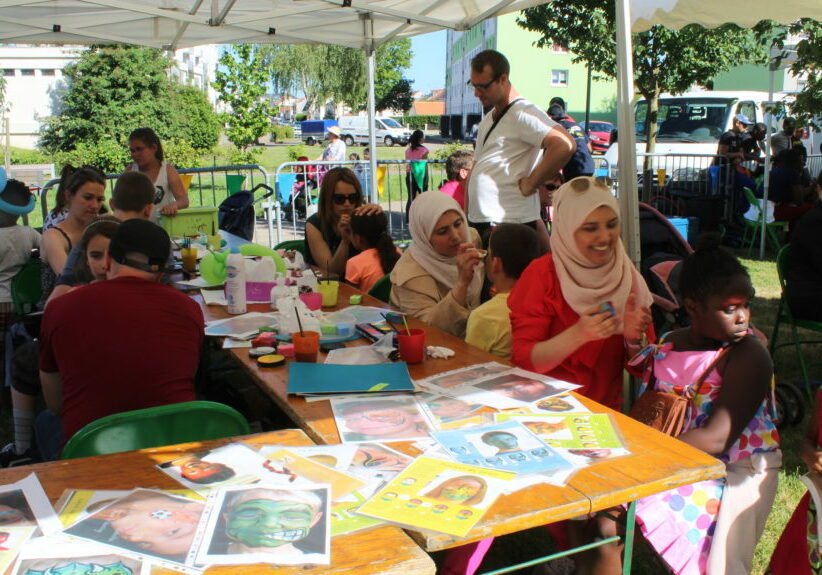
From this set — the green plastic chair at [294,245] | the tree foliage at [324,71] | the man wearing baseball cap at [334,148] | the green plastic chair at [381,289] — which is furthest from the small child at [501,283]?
the tree foliage at [324,71]

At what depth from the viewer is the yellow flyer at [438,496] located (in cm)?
151

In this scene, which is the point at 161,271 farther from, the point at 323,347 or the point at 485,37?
the point at 485,37

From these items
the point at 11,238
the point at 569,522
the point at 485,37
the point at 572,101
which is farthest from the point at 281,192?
the point at 485,37

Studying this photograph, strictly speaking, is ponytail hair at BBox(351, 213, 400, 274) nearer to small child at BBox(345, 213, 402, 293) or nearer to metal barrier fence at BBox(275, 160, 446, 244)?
small child at BBox(345, 213, 402, 293)

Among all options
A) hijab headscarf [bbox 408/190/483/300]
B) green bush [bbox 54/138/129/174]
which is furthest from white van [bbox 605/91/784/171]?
green bush [bbox 54/138/129/174]

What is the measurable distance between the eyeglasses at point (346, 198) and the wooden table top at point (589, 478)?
113 inches

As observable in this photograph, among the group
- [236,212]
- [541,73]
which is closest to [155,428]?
[236,212]

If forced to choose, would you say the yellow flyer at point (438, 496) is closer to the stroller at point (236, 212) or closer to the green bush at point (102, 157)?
the stroller at point (236, 212)

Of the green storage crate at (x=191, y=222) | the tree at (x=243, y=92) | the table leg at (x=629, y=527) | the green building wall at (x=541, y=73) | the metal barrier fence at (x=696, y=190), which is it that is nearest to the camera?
the table leg at (x=629, y=527)

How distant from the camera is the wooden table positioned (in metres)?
1.35

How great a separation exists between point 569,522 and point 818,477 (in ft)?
2.41

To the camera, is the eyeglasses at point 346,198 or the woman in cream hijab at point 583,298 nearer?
the woman in cream hijab at point 583,298

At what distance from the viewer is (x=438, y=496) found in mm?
1610

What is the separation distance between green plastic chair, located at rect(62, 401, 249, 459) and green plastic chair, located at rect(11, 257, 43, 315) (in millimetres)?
2889
